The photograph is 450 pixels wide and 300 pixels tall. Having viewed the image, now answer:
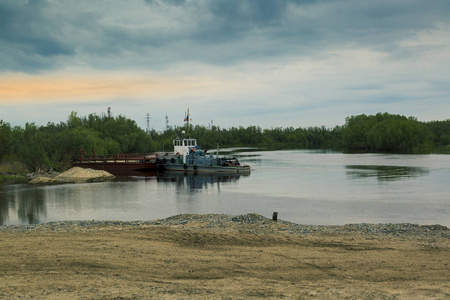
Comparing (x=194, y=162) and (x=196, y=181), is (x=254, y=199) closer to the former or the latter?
(x=196, y=181)

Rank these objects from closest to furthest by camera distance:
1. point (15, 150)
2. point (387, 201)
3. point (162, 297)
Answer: point (162, 297) < point (387, 201) < point (15, 150)

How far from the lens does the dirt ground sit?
8578 millimetres

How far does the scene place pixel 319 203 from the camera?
91.9 feet

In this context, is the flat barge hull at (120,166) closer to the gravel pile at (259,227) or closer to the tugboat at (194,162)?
the tugboat at (194,162)

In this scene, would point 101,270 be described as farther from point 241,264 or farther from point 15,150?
point 15,150

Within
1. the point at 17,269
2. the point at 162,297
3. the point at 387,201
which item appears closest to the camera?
the point at 162,297

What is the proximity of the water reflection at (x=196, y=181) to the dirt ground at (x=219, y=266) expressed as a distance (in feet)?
76.8

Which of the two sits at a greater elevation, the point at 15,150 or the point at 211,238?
the point at 15,150

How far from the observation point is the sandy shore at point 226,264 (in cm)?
861

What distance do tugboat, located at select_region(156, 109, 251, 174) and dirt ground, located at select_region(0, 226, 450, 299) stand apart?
1489 inches

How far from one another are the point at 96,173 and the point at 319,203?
1217 inches

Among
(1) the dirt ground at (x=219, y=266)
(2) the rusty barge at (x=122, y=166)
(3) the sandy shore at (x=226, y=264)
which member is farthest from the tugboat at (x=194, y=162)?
(1) the dirt ground at (x=219, y=266)

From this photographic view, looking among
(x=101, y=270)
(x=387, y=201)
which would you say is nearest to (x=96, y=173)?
(x=387, y=201)

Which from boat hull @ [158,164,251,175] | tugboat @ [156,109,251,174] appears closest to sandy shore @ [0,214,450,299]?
boat hull @ [158,164,251,175]
